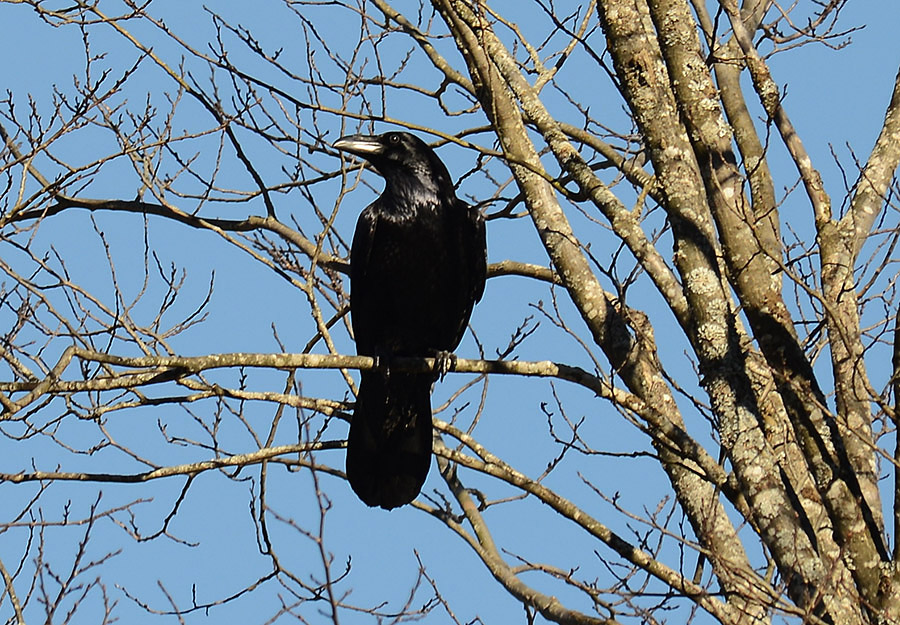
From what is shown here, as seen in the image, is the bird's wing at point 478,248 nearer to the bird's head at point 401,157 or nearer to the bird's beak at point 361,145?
the bird's head at point 401,157

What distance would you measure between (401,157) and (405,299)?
0.83 m

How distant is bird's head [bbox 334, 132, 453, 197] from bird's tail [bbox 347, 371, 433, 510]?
3.46 feet

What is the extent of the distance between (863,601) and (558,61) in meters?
3.22

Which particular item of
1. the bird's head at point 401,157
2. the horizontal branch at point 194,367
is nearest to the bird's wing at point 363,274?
the bird's head at point 401,157

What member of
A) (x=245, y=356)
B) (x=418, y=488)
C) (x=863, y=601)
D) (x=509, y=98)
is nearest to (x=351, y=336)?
(x=418, y=488)

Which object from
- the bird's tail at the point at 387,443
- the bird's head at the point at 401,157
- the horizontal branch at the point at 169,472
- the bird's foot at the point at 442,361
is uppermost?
the bird's head at the point at 401,157

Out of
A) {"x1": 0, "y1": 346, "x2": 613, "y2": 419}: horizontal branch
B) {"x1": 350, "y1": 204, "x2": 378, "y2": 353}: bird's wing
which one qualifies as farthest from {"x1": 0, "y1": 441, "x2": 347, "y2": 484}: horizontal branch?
{"x1": 350, "y1": 204, "x2": 378, "y2": 353}: bird's wing

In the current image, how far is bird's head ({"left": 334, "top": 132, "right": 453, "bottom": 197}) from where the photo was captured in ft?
19.6

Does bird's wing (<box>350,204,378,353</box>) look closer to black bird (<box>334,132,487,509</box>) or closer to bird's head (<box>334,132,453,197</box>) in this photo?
black bird (<box>334,132,487,509</box>)

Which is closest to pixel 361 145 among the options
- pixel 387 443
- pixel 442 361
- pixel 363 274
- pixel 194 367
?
pixel 363 274

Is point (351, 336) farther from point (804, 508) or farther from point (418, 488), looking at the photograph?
point (804, 508)

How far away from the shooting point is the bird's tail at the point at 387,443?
5555 mm

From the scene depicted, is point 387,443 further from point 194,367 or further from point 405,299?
point 194,367

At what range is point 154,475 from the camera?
4262 millimetres
